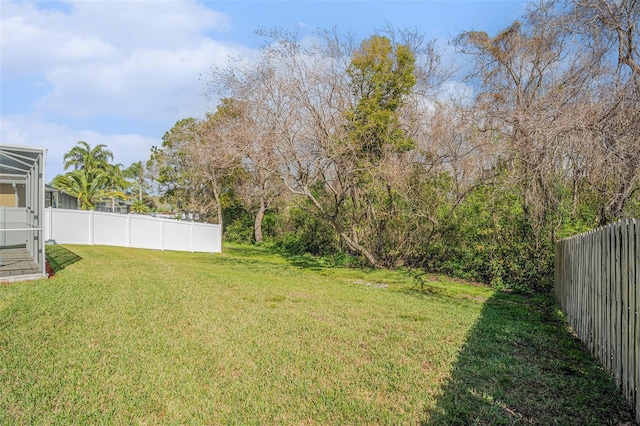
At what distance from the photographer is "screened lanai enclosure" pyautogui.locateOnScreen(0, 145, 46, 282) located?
7.52 meters

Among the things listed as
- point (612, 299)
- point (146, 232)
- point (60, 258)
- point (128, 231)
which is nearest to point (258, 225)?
point (146, 232)

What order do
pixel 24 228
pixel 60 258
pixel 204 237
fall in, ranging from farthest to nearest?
pixel 204 237 < pixel 60 258 < pixel 24 228

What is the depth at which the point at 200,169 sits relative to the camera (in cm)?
2094

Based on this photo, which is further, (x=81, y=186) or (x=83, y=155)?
(x=83, y=155)

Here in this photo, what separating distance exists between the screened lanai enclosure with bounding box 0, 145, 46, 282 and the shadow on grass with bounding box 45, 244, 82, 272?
0.53 m

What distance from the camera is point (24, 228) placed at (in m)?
7.43

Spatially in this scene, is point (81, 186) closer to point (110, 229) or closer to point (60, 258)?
point (110, 229)

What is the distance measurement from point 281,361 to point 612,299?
3056 millimetres

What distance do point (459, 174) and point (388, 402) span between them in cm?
811

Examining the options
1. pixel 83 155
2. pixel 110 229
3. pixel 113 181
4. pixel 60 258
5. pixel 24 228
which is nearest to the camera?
pixel 24 228

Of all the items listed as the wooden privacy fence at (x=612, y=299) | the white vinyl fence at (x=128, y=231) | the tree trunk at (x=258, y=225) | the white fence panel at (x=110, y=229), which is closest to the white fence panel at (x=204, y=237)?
the white vinyl fence at (x=128, y=231)

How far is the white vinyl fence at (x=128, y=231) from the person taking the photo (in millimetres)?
14938

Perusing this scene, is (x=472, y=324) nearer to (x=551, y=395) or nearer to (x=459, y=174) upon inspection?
(x=551, y=395)

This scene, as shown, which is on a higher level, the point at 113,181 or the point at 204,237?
the point at 113,181
